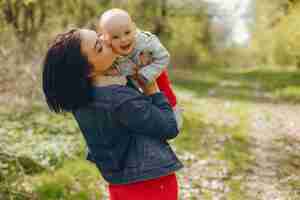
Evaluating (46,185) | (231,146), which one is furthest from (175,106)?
(231,146)

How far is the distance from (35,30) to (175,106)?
356 inches

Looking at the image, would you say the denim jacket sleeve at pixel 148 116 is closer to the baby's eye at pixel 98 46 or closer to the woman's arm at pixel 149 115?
the woman's arm at pixel 149 115

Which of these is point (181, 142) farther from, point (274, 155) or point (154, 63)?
point (154, 63)

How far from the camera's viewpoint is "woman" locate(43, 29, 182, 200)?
2.70 meters

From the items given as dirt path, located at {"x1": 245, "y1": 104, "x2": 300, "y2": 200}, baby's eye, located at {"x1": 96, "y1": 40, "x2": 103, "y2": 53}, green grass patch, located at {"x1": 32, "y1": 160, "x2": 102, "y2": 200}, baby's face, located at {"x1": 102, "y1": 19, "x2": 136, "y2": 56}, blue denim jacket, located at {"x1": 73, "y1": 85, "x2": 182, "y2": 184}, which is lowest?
dirt path, located at {"x1": 245, "y1": 104, "x2": 300, "y2": 200}

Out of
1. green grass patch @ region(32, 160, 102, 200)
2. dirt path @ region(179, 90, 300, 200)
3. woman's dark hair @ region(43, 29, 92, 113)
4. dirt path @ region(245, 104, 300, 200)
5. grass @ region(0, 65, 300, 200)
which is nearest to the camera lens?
woman's dark hair @ region(43, 29, 92, 113)

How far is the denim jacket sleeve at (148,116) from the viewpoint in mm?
2691

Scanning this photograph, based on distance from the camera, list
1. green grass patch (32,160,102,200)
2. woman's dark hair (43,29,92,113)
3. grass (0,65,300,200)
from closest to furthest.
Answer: woman's dark hair (43,29,92,113) < green grass patch (32,160,102,200) < grass (0,65,300,200)

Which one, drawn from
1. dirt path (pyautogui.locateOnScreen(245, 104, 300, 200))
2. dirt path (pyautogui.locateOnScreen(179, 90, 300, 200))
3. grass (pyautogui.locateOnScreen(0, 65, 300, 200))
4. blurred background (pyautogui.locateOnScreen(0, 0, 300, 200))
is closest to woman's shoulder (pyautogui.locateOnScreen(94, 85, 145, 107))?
blurred background (pyautogui.locateOnScreen(0, 0, 300, 200))

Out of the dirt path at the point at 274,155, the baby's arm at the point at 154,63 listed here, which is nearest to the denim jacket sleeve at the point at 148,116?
the baby's arm at the point at 154,63

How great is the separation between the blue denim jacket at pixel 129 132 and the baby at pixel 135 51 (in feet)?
0.34

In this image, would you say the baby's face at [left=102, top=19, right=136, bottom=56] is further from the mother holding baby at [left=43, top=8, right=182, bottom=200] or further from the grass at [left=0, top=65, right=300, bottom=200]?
the grass at [left=0, top=65, right=300, bottom=200]

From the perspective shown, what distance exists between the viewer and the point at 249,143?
940cm

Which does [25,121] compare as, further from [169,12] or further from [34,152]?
[169,12]
